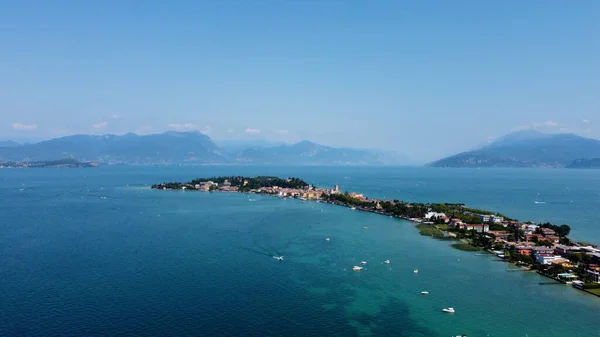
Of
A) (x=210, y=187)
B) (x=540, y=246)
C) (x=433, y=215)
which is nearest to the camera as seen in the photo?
(x=540, y=246)

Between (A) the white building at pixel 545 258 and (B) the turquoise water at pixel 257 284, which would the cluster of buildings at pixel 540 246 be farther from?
(B) the turquoise water at pixel 257 284

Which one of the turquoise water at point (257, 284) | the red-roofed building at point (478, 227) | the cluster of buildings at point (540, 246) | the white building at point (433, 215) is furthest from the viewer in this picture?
the white building at point (433, 215)

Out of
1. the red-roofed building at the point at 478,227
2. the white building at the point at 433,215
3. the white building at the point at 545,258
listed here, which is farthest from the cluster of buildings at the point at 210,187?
the white building at the point at 545,258

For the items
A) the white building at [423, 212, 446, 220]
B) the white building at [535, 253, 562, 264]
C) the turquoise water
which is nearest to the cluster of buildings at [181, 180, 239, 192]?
the turquoise water

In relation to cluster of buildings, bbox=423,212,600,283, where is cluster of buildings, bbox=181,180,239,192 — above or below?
above

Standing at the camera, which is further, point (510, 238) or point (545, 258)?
point (510, 238)

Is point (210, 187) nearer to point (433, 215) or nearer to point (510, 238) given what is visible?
point (433, 215)

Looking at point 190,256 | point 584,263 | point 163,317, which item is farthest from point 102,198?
point 584,263

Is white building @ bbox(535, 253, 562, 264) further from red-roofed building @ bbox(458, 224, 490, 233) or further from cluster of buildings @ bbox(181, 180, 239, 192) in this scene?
cluster of buildings @ bbox(181, 180, 239, 192)

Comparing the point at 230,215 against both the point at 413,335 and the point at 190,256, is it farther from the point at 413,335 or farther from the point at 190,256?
the point at 413,335

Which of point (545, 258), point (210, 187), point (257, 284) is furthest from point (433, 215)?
point (210, 187)
